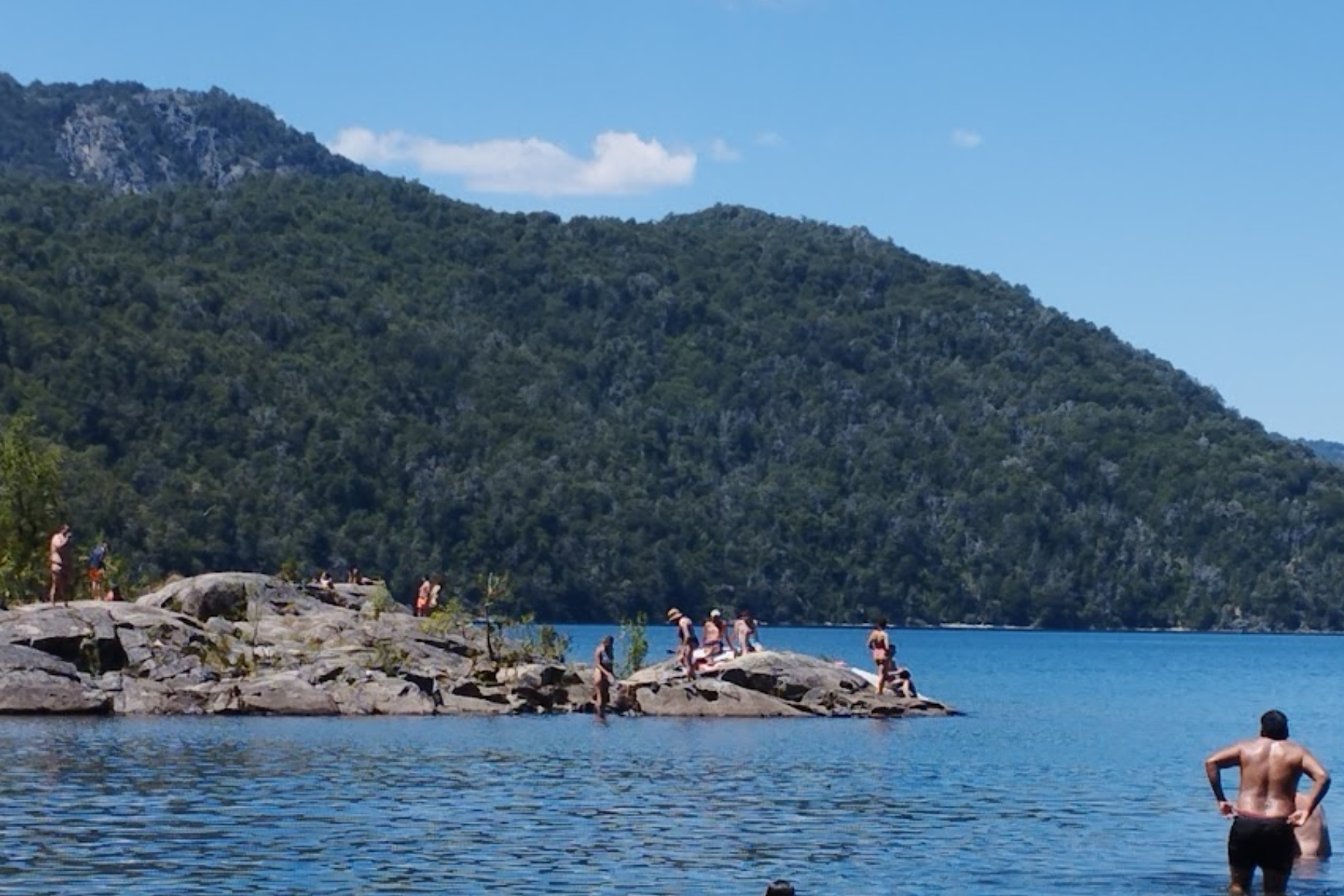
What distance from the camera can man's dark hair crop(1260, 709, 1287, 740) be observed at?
22188mm

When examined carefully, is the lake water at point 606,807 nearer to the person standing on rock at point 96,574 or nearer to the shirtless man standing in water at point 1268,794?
the shirtless man standing in water at point 1268,794

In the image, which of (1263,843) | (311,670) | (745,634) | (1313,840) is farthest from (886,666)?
(1263,843)

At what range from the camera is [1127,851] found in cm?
2973

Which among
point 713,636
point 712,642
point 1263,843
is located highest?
point 713,636

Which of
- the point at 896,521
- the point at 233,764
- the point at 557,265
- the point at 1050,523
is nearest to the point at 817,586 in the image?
the point at 896,521

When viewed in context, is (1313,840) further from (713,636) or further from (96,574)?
(96,574)

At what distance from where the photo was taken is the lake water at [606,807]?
2566cm

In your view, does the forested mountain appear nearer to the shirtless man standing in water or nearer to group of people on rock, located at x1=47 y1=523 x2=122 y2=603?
group of people on rock, located at x1=47 y1=523 x2=122 y2=603

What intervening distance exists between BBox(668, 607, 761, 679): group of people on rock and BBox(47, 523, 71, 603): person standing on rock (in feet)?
45.7

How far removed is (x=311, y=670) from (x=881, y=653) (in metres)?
14.6

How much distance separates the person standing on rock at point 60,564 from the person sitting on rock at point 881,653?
19197 mm

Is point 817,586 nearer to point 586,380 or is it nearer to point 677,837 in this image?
point 586,380

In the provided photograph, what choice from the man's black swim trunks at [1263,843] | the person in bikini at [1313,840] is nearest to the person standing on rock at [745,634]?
the person in bikini at [1313,840]

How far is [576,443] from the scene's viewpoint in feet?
534
